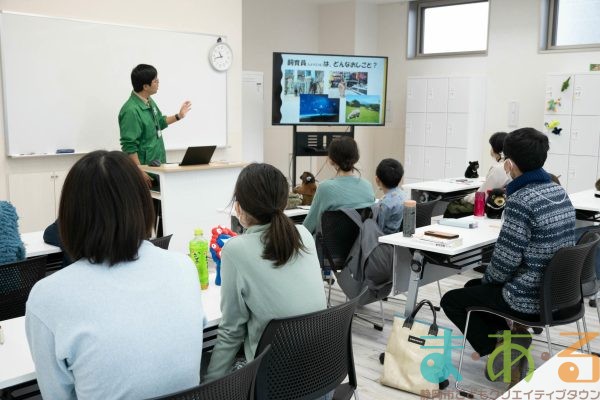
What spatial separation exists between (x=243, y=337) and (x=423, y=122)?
677 centimetres

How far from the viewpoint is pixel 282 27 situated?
8.72 metres

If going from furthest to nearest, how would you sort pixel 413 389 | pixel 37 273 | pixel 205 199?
pixel 205 199
pixel 413 389
pixel 37 273

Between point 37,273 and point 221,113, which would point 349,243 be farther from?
point 221,113

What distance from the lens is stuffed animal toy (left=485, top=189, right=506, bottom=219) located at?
4.02 metres

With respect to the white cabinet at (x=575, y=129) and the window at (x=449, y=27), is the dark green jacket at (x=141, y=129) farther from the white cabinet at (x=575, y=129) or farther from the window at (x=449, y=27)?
the window at (x=449, y=27)

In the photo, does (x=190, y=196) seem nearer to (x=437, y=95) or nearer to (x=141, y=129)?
(x=141, y=129)

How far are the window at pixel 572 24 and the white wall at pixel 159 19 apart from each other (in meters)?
3.98

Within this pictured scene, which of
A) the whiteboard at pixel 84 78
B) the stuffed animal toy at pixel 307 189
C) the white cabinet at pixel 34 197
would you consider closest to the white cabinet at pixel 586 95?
the stuffed animal toy at pixel 307 189

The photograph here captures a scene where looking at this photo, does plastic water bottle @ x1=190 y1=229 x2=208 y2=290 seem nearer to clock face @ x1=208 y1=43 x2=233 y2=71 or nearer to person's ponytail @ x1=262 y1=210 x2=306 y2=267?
person's ponytail @ x1=262 y1=210 x2=306 y2=267

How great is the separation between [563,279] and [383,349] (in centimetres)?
130

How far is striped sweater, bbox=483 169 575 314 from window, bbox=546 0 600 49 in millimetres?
5200

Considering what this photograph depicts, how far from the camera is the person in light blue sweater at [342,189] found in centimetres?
389

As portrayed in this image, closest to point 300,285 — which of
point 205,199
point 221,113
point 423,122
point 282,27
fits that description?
point 205,199

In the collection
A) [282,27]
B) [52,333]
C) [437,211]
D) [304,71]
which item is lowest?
[437,211]
